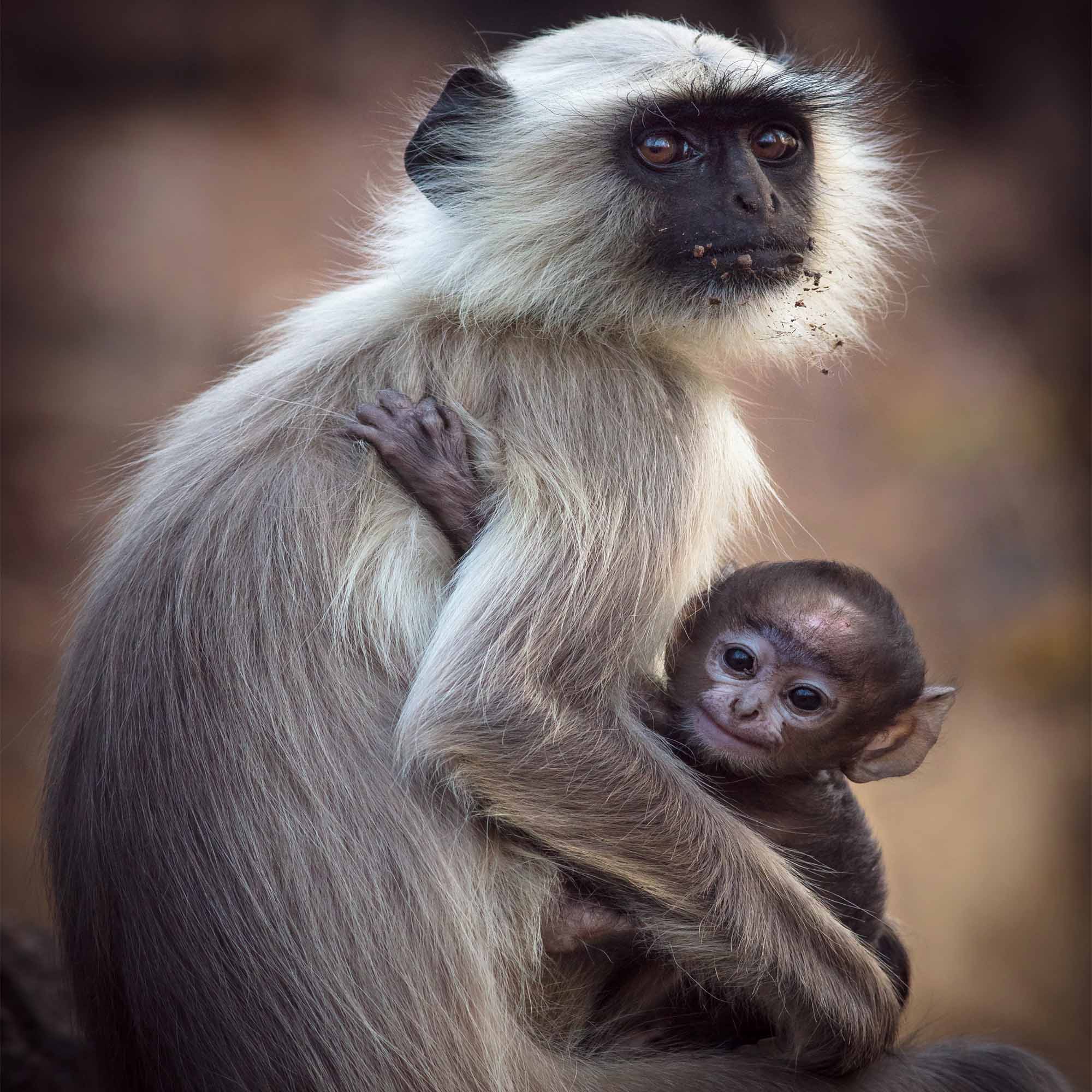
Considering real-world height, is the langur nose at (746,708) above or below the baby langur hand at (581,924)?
above

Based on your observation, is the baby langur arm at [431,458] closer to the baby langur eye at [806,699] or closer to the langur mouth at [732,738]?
the langur mouth at [732,738]

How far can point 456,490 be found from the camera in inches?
89.6

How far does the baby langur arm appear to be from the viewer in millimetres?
2254

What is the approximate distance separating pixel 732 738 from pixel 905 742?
15.4 inches

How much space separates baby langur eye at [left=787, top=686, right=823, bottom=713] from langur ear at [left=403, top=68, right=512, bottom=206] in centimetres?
129

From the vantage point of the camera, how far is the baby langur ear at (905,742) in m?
2.56

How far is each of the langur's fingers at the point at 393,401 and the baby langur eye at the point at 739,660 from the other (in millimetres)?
781

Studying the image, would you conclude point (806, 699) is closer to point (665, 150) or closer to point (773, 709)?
point (773, 709)

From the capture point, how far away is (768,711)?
95.5 inches

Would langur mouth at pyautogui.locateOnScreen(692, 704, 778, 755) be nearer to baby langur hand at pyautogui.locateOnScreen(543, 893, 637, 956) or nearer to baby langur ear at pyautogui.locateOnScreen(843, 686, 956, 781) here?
baby langur ear at pyautogui.locateOnScreen(843, 686, 956, 781)

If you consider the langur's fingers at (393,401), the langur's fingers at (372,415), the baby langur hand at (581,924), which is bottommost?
the baby langur hand at (581,924)

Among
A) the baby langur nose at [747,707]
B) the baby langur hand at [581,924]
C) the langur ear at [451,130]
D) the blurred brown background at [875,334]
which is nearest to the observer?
the baby langur hand at [581,924]

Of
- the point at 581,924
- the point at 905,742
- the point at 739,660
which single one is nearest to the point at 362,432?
the point at 739,660

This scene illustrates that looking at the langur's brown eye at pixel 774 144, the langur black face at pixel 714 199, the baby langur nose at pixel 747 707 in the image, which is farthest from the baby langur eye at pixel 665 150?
the baby langur nose at pixel 747 707
